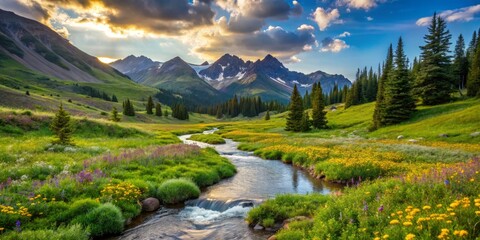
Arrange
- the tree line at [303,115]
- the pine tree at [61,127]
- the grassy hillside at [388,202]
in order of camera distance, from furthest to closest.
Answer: the tree line at [303,115] → the pine tree at [61,127] → the grassy hillside at [388,202]

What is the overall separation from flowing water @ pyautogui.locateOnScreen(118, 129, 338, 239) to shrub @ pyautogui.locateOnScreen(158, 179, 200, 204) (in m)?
0.60

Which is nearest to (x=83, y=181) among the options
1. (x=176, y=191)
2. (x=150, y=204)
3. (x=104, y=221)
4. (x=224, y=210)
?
(x=150, y=204)

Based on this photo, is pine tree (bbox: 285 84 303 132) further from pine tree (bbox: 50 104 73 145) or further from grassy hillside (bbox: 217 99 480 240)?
pine tree (bbox: 50 104 73 145)

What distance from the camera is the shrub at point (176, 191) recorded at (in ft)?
54.2

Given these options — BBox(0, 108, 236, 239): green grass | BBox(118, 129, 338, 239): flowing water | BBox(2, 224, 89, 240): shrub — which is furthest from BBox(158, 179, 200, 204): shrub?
BBox(2, 224, 89, 240): shrub

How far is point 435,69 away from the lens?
2640 inches

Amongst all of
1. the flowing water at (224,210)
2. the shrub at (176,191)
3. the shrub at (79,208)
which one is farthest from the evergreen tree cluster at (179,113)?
the shrub at (79,208)

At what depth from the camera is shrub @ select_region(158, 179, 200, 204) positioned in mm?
16516

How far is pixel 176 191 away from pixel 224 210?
3.29 meters

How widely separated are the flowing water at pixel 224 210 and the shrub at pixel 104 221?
540 millimetres

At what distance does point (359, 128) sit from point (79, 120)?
190ft

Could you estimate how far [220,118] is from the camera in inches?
7830

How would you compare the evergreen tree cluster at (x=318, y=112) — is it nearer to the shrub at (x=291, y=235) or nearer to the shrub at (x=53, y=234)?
the shrub at (x=291, y=235)

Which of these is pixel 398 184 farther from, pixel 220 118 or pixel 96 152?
pixel 220 118
